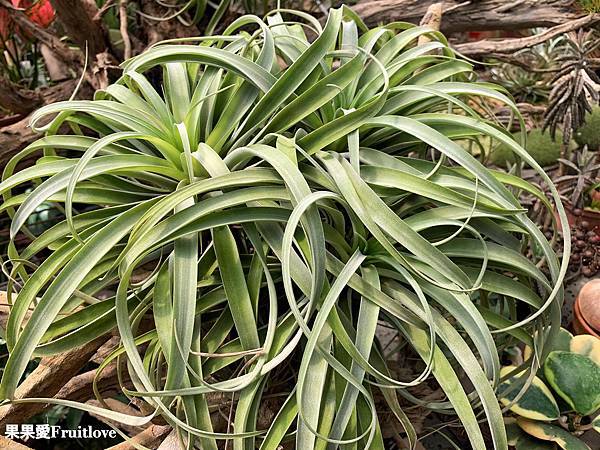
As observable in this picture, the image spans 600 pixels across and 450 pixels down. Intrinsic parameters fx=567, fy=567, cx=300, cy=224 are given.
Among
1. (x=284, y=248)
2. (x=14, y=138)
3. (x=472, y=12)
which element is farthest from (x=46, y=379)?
(x=472, y=12)

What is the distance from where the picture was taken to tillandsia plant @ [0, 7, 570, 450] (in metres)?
0.55

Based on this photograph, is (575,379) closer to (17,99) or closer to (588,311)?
(588,311)

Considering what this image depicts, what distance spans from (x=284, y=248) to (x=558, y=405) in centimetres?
59

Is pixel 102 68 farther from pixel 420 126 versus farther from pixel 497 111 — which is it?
pixel 497 111

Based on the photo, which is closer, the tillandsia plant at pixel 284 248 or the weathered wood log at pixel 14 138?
the tillandsia plant at pixel 284 248

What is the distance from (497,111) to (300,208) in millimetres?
1317

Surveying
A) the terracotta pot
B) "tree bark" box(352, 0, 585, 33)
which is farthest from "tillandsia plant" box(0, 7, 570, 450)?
"tree bark" box(352, 0, 585, 33)

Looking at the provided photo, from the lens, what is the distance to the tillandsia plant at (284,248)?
0.55m

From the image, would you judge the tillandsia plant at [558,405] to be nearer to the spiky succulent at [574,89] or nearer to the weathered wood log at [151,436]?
the weathered wood log at [151,436]

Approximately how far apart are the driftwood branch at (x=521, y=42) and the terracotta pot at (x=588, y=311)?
0.55 meters

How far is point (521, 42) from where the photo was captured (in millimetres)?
1304

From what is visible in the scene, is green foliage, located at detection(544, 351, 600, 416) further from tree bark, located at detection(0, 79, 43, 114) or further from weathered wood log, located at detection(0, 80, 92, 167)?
tree bark, located at detection(0, 79, 43, 114)

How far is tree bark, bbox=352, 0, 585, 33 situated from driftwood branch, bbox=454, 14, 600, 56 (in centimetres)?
14

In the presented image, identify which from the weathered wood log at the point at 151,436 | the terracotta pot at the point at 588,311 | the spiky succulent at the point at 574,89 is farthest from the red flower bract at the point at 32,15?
the terracotta pot at the point at 588,311
